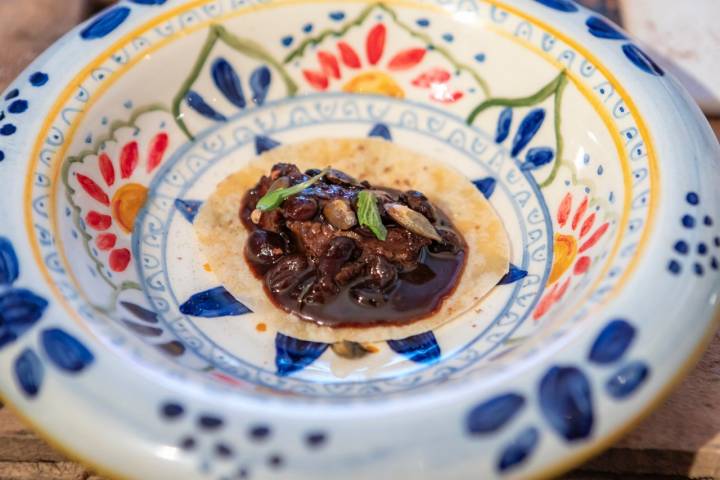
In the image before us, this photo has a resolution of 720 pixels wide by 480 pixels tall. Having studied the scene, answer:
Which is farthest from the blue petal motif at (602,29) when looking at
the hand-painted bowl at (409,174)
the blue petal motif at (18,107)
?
the blue petal motif at (18,107)

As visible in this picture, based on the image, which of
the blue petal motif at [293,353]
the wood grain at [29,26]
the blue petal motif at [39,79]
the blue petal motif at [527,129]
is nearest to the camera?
the blue petal motif at [293,353]

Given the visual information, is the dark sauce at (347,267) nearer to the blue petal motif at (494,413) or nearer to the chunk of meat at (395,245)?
the chunk of meat at (395,245)

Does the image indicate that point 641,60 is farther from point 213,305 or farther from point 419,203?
point 213,305

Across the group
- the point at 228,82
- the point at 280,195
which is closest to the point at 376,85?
the point at 228,82

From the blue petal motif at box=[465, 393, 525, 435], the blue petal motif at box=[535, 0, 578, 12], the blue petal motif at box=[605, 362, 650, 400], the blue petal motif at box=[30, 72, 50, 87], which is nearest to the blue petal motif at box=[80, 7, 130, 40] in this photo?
the blue petal motif at box=[30, 72, 50, 87]

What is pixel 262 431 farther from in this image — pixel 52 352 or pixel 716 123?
pixel 716 123

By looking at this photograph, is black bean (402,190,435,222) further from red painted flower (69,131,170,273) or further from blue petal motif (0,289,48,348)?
blue petal motif (0,289,48,348)
